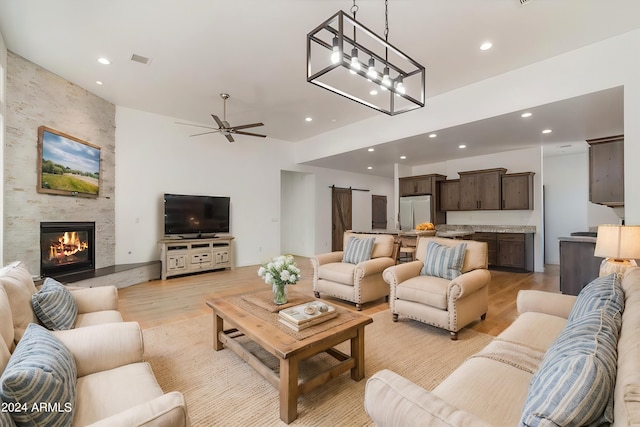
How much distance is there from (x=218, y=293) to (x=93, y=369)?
3020 millimetres

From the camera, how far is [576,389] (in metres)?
0.77

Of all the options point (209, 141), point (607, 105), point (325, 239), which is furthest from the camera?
point (325, 239)

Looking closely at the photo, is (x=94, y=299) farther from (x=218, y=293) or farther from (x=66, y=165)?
(x=66, y=165)

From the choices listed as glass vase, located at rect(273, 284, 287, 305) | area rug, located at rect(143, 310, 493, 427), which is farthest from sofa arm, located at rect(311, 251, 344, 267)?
glass vase, located at rect(273, 284, 287, 305)

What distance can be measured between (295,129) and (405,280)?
175 inches

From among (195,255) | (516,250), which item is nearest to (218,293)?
(195,255)

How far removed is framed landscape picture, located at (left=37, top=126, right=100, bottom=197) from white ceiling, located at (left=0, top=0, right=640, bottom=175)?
0.89 meters

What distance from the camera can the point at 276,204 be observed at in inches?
294

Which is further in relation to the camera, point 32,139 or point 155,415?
point 32,139

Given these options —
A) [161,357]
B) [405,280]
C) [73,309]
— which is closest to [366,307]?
[405,280]

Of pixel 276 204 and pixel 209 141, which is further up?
pixel 209 141

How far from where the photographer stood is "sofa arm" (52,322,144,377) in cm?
147

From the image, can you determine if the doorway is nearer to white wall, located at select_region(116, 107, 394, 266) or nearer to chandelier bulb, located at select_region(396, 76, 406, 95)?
white wall, located at select_region(116, 107, 394, 266)

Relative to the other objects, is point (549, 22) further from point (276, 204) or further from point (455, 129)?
point (276, 204)
